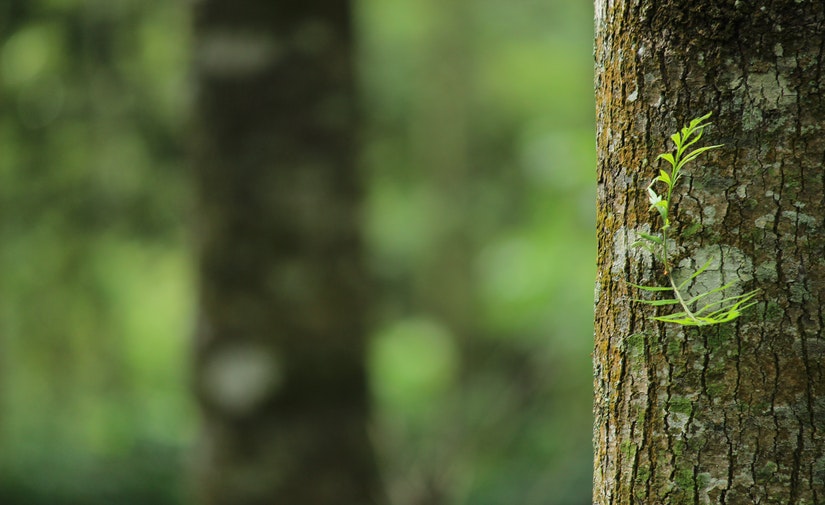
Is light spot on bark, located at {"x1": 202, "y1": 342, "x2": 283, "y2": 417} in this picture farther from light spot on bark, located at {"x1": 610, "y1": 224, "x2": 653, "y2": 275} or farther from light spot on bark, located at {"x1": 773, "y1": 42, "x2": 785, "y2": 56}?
light spot on bark, located at {"x1": 773, "y1": 42, "x2": 785, "y2": 56}

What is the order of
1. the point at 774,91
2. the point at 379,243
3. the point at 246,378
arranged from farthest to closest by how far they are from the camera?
the point at 379,243 < the point at 246,378 < the point at 774,91

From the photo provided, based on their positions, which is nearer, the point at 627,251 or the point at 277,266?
the point at 627,251

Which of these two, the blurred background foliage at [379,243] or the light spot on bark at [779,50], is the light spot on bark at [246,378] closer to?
the blurred background foliage at [379,243]

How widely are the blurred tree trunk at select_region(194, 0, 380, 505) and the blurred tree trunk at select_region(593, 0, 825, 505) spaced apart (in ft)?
7.04

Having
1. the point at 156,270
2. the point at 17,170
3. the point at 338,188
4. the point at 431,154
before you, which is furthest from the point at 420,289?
the point at 338,188

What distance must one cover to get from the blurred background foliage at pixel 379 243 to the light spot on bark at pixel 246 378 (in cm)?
26

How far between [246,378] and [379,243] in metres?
8.71

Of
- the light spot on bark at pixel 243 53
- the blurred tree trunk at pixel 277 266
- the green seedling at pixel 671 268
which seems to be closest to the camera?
the green seedling at pixel 671 268

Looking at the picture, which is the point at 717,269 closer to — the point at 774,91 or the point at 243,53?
the point at 774,91

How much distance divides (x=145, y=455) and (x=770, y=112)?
6915 mm

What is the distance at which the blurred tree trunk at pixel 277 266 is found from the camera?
292cm

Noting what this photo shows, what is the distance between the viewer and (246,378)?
2.94 m

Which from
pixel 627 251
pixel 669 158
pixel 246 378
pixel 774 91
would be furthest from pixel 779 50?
pixel 246 378

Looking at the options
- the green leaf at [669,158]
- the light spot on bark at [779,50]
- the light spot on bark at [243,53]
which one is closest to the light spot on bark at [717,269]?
the green leaf at [669,158]
